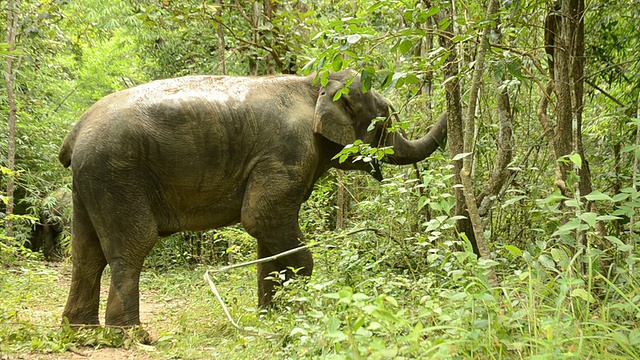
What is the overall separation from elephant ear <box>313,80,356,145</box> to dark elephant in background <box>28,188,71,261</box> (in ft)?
20.6

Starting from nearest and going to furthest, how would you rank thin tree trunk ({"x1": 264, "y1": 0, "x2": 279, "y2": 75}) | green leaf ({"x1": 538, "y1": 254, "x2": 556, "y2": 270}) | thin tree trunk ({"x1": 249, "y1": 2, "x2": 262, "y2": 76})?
green leaf ({"x1": 538, "y1": 254, "x2": 556, "y2": 270}), thin tree trunk ({"x1": 264, "y1": 0, "x2": 279, "y2": 75}), thin tree trunk ({"x1": 249, "y1": 2, "x2": 262, "y2": 76})

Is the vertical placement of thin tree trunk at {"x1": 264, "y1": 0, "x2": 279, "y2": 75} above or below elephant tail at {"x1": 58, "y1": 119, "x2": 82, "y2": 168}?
above

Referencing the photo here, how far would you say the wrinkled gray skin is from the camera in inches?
185

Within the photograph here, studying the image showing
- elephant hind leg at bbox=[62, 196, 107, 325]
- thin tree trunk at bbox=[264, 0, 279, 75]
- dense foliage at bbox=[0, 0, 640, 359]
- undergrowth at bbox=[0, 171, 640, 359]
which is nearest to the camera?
undergrowth at bbox=[0, 171, 640, 359]

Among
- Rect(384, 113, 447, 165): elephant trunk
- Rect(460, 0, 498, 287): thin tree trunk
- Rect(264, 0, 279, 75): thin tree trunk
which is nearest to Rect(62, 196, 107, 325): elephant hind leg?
Rect(384, 113, 447, 165): elephant trunk

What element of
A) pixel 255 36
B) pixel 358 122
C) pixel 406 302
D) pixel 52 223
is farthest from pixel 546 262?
pixel 52 223

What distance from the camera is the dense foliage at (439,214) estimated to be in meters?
2.60

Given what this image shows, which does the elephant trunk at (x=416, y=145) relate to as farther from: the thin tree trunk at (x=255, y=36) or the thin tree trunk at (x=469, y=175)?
the thin tree trunk at (x=255, y=36)

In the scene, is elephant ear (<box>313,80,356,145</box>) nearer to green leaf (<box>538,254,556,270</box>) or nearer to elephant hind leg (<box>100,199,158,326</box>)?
elephant hind leg (<box>100,199,158,326</box>)

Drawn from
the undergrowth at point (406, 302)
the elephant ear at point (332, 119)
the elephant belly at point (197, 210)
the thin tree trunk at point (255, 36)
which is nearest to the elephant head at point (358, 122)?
the elephant ear at point (332, 119)

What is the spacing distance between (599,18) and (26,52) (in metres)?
8.18

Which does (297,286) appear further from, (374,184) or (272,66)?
(272,66)

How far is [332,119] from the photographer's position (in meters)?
5.20

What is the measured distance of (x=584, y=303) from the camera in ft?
9.93
